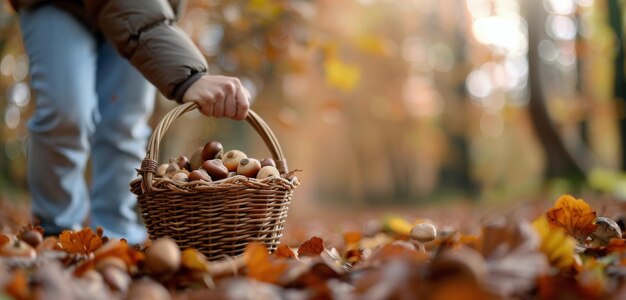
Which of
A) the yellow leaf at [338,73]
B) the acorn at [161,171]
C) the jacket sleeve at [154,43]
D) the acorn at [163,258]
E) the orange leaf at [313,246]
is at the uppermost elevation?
the jacket sleeve at [154,43]

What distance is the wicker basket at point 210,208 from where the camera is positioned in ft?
4.89

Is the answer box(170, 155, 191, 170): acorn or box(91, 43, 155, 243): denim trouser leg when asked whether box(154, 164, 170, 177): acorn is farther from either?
box(91, 43, 155, 243): denim trouser leg

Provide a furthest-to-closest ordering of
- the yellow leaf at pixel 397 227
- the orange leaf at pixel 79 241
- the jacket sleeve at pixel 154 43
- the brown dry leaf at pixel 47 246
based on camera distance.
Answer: the yellow leaf at pixel 397 227
the jacket sleeve at pixel 154 43
the orange leaf at pixel 79 241
the brown dry leaf at pixel 47 246

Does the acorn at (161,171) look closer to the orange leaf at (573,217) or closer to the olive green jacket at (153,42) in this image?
the olive green jacket at (153,42)

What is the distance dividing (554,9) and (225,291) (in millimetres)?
10870

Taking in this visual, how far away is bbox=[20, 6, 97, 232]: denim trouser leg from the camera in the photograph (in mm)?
2078

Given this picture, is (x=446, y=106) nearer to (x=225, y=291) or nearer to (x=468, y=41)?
(x=468, y=41)

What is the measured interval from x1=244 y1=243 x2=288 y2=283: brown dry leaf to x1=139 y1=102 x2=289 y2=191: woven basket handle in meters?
0.49

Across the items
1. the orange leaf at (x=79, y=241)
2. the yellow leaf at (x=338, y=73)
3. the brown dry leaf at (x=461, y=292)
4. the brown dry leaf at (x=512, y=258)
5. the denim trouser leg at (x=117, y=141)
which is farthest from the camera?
the yellow leaf at (x=338, y=73)

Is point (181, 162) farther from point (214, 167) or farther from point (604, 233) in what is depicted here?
point (604, 233)

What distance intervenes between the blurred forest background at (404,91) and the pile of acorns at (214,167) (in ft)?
6.50

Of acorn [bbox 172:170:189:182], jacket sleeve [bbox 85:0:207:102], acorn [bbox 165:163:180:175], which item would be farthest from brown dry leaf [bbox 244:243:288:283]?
jacket sleeve [bbox 85:0:207:102]

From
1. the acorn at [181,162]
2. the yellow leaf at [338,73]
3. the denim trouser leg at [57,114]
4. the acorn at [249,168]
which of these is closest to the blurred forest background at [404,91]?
the yellow leaf at [338,73]

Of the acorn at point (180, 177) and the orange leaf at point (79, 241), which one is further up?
the acorn at point (180, 177)
